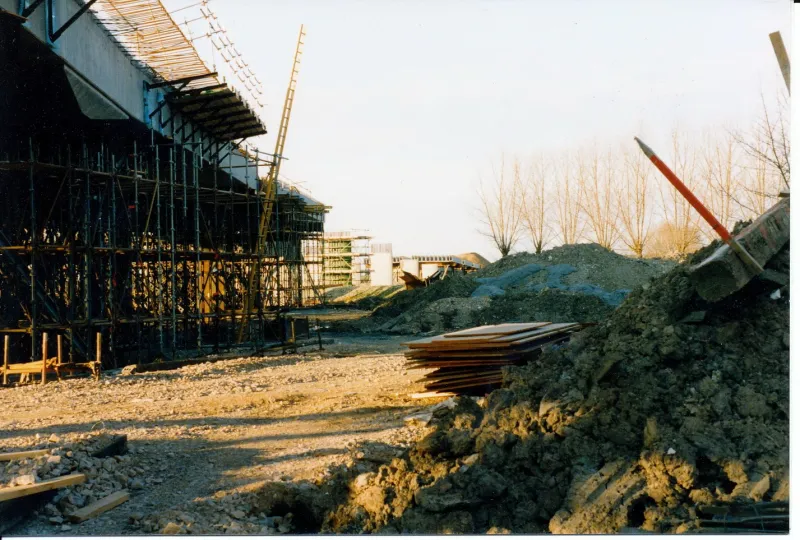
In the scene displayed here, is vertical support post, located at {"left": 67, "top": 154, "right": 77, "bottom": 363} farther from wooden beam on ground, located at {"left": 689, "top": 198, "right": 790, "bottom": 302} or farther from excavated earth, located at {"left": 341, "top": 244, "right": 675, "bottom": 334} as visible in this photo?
excavated earth, located at {"left": 341, "top": 244, "right": 675, "bottom": 334}

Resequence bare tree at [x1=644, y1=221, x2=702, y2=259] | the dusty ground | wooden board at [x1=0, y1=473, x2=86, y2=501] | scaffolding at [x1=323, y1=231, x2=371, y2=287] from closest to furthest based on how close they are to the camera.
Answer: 1. wooden board at [x1=0, y1=473, x2=86, y2=501]
2. the dusty ground
3. bare tree at [x1=644, y1=221, x2=702, y2=259]
4. scaffolding at [x1=323, y1=231, x2=371, y2=287]

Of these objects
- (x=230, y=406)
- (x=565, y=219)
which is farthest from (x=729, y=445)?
(x=565, y=219)

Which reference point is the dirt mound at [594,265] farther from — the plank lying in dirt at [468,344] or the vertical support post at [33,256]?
the vertical support post at [33,256]

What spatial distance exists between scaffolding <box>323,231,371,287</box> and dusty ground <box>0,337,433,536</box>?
51.0 meters

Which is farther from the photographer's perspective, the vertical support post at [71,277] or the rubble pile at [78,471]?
the vertical support post at [71,277]

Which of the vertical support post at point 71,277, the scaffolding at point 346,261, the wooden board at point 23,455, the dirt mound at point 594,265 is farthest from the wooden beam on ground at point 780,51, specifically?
the scaffolding at point 346,261

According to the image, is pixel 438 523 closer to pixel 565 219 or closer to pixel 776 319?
pixel 776 319

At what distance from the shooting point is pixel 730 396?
6496 millimetres

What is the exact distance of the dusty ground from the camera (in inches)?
319

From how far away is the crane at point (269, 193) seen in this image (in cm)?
2667

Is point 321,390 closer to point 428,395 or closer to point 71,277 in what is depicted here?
point 428,395

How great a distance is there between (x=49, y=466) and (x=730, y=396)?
21.3 feet

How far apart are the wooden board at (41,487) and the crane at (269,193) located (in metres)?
17.5

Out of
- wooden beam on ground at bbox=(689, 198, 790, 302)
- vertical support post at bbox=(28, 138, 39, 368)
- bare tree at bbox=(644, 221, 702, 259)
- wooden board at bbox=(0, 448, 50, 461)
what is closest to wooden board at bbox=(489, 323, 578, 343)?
wooden beam on ground at bbox=(689, 198, 790, 302)
